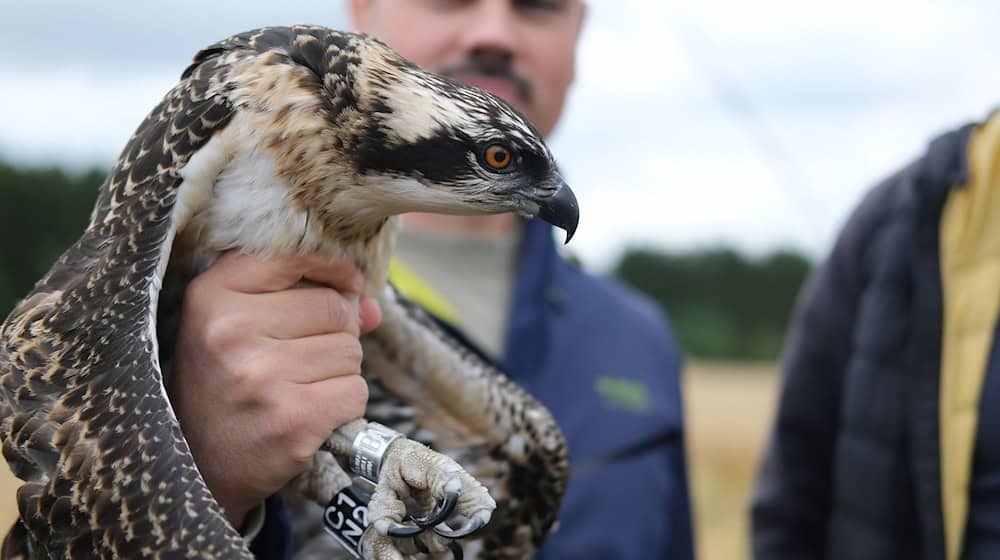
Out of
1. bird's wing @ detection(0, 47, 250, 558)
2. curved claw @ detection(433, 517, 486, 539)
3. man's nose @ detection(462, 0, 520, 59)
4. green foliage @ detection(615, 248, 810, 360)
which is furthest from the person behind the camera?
green foliage @ detection(615, 248, 810, 360)

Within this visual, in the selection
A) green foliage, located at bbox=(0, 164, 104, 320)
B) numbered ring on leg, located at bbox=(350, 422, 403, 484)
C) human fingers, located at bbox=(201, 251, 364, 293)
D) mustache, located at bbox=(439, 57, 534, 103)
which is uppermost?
mustache, located at bbox=(439, 57, 534, 103)

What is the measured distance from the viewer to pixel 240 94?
2223mm

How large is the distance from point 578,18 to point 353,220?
6.75 feet

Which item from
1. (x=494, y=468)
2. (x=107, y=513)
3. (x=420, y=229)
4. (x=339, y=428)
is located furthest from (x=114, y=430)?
(x=420, y=229)

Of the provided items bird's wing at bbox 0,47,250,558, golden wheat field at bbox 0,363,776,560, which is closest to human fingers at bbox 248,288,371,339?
bird's wing at bbox 0,47,250,558

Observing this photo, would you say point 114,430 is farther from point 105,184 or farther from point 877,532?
point 877,532

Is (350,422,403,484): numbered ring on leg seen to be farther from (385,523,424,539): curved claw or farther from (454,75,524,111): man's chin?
(454,75,524,111): man's chin

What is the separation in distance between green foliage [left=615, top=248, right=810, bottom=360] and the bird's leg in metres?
25.5

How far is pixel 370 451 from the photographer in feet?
7.29

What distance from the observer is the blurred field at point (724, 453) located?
1177 centimetres

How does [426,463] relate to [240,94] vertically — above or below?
below

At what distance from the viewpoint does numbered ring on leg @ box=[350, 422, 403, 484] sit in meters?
2.21

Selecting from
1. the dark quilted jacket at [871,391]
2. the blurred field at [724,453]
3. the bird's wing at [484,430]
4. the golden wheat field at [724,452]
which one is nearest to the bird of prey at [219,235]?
the bird's wing at [484,430]

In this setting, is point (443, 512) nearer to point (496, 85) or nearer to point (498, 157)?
point (498, 157)
